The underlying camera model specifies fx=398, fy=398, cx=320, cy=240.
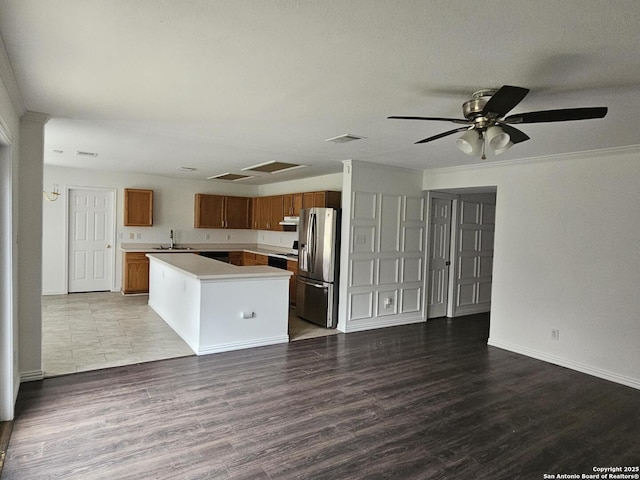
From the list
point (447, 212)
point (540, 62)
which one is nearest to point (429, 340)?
point (447, 212)

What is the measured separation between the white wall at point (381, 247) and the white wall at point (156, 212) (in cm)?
122

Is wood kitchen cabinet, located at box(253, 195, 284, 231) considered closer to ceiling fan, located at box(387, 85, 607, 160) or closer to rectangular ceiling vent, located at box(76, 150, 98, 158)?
rectangular ceiling vent, located at box(76, 150, 98, 158)

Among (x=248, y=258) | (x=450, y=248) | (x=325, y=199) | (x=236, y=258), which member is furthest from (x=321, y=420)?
(x=236, y=258)

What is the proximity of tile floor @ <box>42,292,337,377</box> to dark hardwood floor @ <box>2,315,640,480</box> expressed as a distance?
0.30m

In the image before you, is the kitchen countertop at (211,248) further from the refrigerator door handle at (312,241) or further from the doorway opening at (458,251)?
the doorway opening at (458,251)

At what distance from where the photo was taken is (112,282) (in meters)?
7.66

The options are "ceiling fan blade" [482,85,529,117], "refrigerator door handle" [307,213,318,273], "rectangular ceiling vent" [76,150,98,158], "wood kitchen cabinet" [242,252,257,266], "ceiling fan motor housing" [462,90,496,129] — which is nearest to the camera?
"ceiling fan blade" [482,85,529,117]

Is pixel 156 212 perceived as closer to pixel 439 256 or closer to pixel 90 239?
pixel 90 239

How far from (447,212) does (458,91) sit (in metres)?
4.15

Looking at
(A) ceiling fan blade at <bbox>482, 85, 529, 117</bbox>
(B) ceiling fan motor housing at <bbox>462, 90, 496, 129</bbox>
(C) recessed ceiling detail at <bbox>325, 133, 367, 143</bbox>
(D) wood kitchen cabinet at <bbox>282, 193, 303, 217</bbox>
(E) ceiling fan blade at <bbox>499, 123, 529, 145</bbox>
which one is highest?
(C) recessed ceiling detail at <bbox>325, 133, 367, 143</bbox>

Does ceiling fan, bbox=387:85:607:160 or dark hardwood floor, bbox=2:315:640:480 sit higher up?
ceiling fan, bbox=387:85:607:160

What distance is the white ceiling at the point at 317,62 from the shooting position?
5.54 ft

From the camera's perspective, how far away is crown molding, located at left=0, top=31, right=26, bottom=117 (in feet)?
7.22

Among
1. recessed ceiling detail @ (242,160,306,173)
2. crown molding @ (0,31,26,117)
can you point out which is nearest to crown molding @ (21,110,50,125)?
crown molding @ (0,31,26,117)
